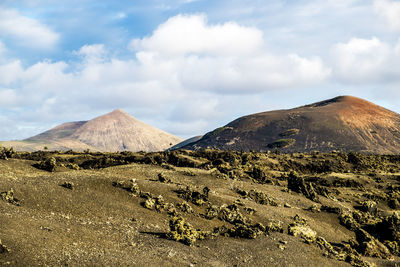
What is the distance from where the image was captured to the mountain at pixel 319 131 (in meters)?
148

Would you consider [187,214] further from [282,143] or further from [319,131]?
[319,131]

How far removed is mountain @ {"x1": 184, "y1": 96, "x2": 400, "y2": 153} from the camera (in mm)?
148375

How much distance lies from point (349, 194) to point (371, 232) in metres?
16.7

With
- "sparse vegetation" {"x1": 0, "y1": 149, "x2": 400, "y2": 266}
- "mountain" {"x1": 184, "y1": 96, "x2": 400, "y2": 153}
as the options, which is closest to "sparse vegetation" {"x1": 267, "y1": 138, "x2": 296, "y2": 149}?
"mountain" {"x1": 184, "y1": 96, "x2": 400, "y2": 153}

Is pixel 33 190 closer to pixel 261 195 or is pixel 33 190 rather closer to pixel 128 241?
pixel 128 241

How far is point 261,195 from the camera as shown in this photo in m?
40.3

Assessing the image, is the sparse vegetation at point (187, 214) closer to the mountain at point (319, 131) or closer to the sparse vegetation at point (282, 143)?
the sparse vegetation at point (282, 143)

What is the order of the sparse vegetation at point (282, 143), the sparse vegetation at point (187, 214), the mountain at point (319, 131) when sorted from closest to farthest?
the sparse vegetation at point (187, 214) < the mountain at point (319, 131) < the sparse vegetation at point (282, 143)

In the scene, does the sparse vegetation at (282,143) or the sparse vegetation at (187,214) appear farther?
the sparse vegetation at (282,143)

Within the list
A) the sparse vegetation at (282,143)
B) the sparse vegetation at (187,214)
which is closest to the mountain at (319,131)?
the sparse vegetation at (282,143)

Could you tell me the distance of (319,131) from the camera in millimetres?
159625

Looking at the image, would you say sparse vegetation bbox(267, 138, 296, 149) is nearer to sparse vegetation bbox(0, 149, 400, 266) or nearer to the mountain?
the mountain

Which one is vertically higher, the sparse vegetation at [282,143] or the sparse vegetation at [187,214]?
the sparse vegetation at [282,143]

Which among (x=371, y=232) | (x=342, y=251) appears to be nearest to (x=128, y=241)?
(x=342, y=251)
